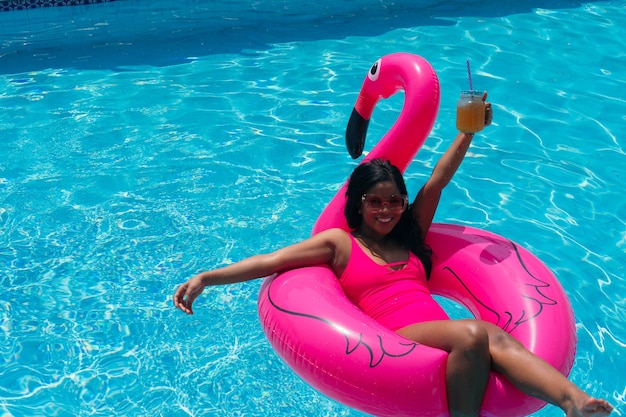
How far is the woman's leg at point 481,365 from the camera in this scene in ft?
8.63

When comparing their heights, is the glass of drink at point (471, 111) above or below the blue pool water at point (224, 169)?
above

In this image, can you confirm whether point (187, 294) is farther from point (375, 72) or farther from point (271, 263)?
point (375, 72)

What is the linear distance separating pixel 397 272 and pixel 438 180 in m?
0.44

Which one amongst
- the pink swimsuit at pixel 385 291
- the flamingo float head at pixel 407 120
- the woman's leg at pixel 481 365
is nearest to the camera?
the woman's leg at pixel 481 365

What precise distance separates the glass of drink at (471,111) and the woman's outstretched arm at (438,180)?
119 mm

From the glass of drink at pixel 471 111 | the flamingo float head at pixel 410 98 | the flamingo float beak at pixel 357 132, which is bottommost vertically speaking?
the flamingo float beak at pixel 357 132

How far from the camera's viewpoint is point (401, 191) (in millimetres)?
3256

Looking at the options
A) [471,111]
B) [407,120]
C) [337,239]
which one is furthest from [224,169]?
[471,111]

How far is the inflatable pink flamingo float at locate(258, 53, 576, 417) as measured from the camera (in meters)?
2.70

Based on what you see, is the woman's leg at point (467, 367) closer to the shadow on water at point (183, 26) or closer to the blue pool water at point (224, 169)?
the blue pool water at point (224, 169)

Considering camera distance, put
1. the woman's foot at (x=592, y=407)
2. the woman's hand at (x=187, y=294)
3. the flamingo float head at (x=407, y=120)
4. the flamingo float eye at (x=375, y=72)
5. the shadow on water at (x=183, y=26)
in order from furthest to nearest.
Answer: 1. the shadow on water at (x=183, y=26)
2. the flamingo float eye at (x=375, y=72)
3. the flamingo float head at (x=407, y=120)
4. the woman's hand at (x=187, y=294)
5. the woman's foot at (x=592, y=407)

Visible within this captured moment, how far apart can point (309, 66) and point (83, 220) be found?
3.05 m

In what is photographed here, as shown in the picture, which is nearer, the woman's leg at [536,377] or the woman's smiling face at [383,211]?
the woman's leg at [536,377]

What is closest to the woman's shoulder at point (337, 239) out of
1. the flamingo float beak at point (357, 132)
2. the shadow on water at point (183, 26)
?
the flamingo float beak at point (357, 132)
